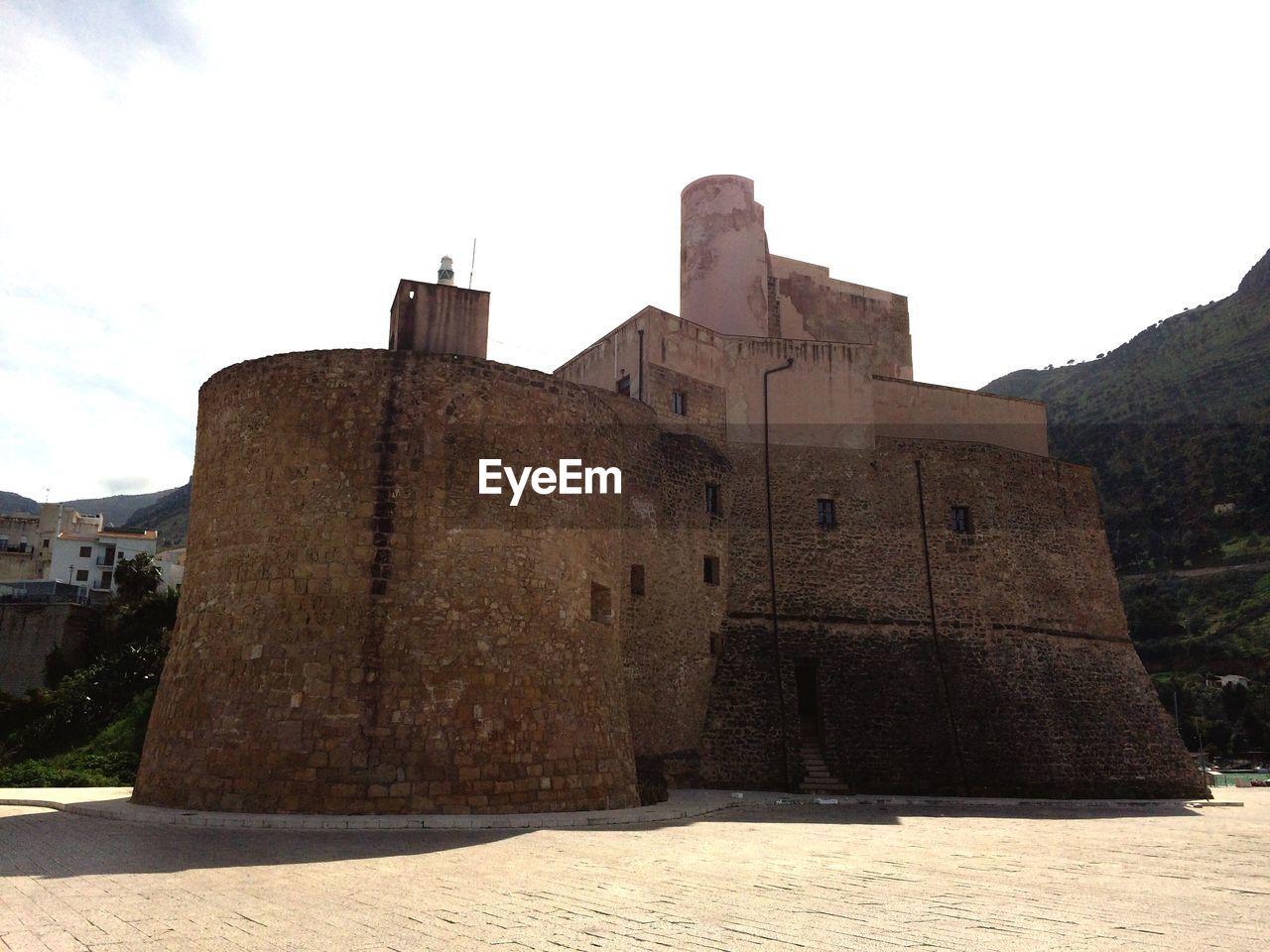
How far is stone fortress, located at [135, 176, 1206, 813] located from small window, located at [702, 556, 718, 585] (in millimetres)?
49

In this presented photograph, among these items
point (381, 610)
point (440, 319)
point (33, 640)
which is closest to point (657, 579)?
point (440, 319)

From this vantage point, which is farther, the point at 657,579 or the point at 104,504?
the point at 104,504

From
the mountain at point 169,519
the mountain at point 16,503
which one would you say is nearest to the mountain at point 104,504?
the mountain at point 16,503

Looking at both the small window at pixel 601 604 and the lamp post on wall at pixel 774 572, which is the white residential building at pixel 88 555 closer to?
the lamp post on wall at pixel 774 572

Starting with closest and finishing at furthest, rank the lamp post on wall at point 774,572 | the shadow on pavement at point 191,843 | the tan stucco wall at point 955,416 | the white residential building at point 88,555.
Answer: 1. the shadow on pavement at point 191,843
2. the lamp post on wall at point 774,572
3. the tan stucco wall at point 955,416
4. the white residential building at point 88,555

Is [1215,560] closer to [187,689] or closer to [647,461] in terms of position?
[647,461]

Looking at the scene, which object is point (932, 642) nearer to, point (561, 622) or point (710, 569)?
point (710, 569)

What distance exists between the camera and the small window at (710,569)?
20219mm

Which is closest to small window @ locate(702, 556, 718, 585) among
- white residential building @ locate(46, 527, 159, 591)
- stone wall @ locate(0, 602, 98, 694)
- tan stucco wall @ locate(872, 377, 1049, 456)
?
tan stucco wall @ locate(872, 377, 1049, 456)

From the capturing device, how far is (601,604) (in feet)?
49.0

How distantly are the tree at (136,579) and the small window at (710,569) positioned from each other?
2430 cm

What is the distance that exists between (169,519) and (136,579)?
68934mm

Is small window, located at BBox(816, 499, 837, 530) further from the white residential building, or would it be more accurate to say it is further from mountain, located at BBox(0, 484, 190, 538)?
mountain, located at BBox(0, 484, 190, 538)

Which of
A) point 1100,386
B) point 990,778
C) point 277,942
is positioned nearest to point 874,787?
point 990,778
